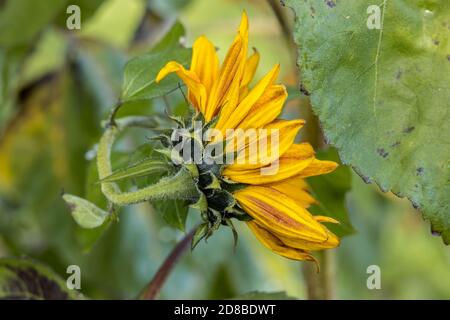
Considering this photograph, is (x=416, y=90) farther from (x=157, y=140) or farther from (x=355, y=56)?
(x=157, y=140)

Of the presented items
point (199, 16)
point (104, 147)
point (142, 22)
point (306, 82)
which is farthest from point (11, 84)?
point (199, 16)

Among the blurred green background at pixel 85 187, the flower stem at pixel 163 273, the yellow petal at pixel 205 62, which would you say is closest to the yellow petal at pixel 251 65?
the yellow petal at pixel 205 62

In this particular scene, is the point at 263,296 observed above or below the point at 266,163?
below

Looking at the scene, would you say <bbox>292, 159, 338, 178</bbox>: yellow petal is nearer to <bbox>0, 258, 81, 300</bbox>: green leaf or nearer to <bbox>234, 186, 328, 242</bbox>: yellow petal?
<bbox>234, 186, 328, 242</bbox>: yellow petal

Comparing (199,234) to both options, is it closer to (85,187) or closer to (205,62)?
(205,62)

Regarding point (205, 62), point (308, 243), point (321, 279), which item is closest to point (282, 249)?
point (308, 243)
